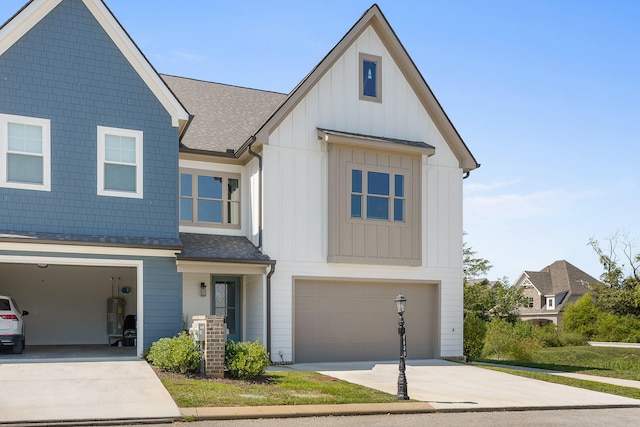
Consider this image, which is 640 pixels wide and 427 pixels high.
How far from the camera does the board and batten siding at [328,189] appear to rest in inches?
752

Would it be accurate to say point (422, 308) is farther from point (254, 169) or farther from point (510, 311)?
point (510, 311)

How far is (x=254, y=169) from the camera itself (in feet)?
65.0

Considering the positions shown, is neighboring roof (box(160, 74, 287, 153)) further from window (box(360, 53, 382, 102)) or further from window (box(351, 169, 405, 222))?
window (box(351, 169, 405, 222))

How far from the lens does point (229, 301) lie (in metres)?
20.3

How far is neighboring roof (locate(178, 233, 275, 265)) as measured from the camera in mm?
17734

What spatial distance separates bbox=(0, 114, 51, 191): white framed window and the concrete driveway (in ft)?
26.7

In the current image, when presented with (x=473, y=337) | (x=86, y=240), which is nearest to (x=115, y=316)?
(x=86, y=240)

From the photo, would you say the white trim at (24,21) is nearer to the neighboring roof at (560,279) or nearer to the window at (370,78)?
the window at (370,78)

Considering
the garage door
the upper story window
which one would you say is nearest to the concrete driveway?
the garage door

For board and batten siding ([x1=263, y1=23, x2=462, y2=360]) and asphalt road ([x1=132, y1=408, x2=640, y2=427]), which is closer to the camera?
asphalt road ([x1=132, y1=408, x2=640, y2=427])

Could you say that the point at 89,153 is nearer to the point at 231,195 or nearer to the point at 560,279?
the point at 231,195

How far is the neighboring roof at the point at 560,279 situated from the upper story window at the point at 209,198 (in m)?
48.5

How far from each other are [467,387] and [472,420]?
3860 mm

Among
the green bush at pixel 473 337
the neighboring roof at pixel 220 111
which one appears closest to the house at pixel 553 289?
the green bush at pixel 473 337
